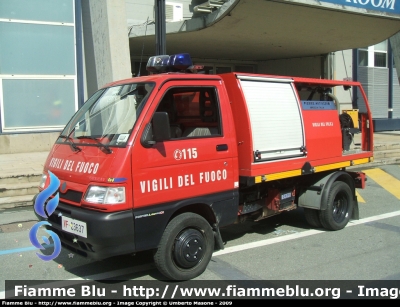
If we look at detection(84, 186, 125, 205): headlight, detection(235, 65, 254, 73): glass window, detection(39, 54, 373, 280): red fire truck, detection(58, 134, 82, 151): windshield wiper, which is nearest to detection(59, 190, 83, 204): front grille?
detection(39, 54, 373, 280): red fire truck

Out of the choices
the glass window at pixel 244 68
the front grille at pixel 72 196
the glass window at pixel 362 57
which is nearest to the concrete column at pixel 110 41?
the front grille at pixel 72 196

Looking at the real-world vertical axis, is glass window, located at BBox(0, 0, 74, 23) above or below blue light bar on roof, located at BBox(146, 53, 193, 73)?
above

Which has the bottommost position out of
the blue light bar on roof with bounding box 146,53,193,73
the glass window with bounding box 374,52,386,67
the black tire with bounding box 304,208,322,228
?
the black tire with bounding box 304,208,322,228

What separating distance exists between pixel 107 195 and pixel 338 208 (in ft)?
12.9

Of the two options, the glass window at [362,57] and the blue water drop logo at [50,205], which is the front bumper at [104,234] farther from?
the glass window at [362,57]

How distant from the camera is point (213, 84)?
4.94 metres

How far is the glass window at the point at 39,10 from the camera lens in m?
11.4

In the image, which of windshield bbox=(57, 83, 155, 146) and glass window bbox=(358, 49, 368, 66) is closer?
windshield bbox=(57, 83, 155, 146)

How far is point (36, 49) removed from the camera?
11750mm

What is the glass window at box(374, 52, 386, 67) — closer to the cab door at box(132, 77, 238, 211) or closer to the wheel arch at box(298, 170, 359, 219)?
the wheel arch at box(298, 170, 359, 219)

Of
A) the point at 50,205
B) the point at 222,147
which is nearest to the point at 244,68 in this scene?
the point at 222,147

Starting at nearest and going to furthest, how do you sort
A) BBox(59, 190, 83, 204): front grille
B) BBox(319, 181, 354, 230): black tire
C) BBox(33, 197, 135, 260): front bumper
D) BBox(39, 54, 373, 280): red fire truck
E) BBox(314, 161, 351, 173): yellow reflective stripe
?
BBox(33, 197, 135, 260): front bumper
BBox(39, 54, 373, 280): red fire truck
BBox(59, 190, 83, 204): front grille
BBox(314, 161, 351, 173): yellow reflective stripe
BBox(319, 181, 354, 230): black tire

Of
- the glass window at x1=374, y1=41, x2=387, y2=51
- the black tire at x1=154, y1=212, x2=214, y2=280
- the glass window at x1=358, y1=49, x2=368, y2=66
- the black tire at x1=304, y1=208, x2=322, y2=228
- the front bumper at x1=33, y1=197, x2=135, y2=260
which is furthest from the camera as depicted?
the glass window at x1=374, y1=41, x2=387, y2=51

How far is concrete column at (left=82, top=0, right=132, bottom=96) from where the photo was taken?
10500 millimetres
